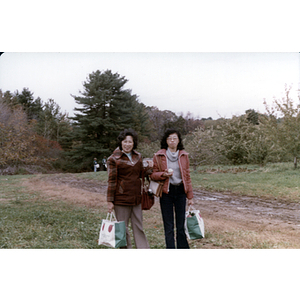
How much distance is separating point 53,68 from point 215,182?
7605 millimetres

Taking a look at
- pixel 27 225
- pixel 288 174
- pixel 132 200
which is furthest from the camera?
pixel 288 174

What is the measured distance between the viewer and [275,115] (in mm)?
11781

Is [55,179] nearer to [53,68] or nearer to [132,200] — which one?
[53,68]

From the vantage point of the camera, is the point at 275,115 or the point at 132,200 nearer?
the point at 132,200

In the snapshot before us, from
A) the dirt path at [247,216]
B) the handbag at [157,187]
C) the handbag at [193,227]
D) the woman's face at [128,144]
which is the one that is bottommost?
the dirt path at [247,216]

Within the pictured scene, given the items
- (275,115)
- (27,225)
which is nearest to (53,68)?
(27,225)

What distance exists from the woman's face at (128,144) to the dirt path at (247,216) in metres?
2.22

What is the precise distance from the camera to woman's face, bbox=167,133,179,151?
397cm

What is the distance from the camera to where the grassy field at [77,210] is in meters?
5.01

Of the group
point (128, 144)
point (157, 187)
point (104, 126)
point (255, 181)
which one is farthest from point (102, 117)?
point (157, 187)

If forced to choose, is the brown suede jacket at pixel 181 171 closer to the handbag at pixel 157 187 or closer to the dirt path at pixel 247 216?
the handbag at pixel 157 187

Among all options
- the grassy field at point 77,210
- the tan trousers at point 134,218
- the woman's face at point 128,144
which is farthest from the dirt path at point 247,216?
the woman's face at point 128,144

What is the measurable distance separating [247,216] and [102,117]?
6868 mm

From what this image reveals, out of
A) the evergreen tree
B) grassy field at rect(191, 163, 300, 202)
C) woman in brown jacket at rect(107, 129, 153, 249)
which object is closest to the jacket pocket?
woman in brown jacket at rect(107, 129, 153, 249)
